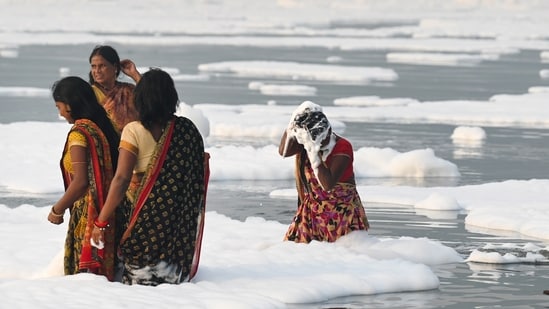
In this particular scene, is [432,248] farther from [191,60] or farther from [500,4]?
[500,4]

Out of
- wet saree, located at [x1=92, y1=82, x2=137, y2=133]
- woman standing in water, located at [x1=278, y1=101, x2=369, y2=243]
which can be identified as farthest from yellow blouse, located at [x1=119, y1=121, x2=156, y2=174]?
woman standing in water, located at [x1=278, y1=101, x2=369, y2=243]

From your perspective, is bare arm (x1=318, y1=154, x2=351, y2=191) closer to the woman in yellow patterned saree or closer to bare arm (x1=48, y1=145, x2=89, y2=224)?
the woman in yellow patterned saree

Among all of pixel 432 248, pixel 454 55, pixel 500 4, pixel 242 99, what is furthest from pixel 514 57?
pixel 500 4

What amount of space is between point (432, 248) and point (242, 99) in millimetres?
15766

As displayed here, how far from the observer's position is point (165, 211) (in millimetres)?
6438

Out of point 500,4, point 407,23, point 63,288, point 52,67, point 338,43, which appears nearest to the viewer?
point 63,288

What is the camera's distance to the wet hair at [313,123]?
7426mm

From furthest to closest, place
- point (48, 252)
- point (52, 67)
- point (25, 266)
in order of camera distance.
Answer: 1. point (52, 67)
2. point (48, 252)
3. point (25, 266)

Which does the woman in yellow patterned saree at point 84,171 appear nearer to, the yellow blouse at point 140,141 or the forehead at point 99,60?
the yellow blouse at point 140,141

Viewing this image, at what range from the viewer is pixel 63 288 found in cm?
630

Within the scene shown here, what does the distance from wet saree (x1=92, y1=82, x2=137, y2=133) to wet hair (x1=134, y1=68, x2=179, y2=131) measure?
0.89 m

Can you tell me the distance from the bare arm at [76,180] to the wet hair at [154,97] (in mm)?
342

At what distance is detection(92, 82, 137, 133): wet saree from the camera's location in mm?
7289

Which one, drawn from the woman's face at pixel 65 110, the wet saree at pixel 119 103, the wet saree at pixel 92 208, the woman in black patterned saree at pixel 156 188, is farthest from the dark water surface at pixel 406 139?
the wet saree at pixel 119 103
